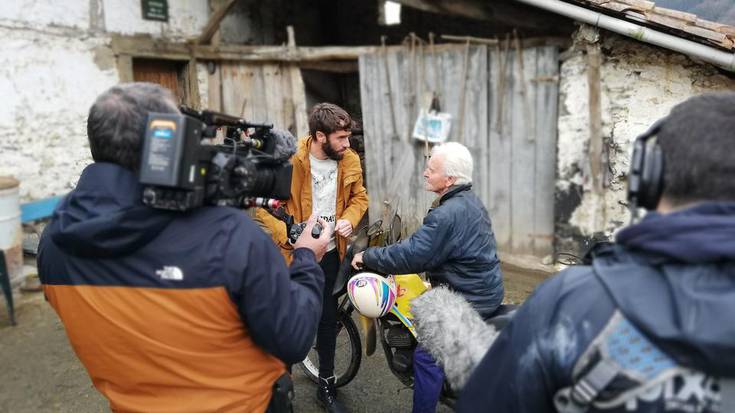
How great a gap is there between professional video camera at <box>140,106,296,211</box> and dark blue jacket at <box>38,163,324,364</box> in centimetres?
7

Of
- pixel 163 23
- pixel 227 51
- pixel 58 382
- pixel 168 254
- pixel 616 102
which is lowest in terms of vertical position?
pixel 58 382

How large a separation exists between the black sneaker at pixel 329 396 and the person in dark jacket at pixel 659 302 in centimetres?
216

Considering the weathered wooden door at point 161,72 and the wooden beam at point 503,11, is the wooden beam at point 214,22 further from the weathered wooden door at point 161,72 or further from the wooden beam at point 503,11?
the wooden beam at point 503,11

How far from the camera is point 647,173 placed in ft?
3.07

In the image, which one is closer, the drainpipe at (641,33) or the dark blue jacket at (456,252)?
the dark blue jacket at (456,252)

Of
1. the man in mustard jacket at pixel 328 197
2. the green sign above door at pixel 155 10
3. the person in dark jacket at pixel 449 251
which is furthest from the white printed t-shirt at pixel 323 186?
the green sign above door at pixel 155 10

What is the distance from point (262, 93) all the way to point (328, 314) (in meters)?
4.11

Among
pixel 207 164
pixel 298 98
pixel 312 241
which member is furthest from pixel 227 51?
pixel 207 164

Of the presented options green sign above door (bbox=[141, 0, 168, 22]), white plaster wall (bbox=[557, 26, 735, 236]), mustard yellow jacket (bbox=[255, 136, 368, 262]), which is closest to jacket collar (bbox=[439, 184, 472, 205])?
mustard yellow jacket (bbox=[255, 136, 368, 262])

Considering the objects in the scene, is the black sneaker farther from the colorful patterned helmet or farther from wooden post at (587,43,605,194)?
wooden post at (587,43,605,194)

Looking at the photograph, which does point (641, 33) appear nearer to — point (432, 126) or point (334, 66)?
point (432, 126)

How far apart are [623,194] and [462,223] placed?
2920 millimetres

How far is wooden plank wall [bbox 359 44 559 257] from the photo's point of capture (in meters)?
4.96

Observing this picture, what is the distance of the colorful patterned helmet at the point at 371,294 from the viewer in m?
2.50
